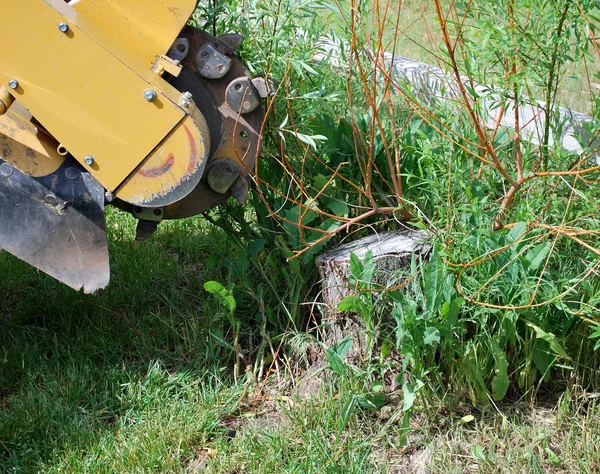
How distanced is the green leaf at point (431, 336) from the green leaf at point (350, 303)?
0.27m

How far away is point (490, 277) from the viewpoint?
2.99m

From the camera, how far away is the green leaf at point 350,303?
2.97m

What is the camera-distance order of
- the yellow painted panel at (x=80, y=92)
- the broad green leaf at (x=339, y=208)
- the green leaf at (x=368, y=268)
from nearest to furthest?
the yellow painted panel at (x=80, y=92) → the green leaf at (x=368, y=268) → the broad green leaf at (x=339, y=208)

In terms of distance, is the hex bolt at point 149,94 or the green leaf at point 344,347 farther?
the green leaf at point 344,347

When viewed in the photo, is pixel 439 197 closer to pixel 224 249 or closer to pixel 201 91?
pixel 201 91

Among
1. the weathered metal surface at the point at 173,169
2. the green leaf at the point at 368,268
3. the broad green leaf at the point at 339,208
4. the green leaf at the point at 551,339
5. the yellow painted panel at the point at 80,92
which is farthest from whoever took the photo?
the broad green leaf at the point at 339,208

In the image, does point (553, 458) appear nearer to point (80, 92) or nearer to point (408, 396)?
point (408, 396)

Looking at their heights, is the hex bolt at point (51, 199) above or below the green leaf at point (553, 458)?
below

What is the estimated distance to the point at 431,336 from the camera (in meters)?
2.90

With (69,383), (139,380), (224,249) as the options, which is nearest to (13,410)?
(69,383)

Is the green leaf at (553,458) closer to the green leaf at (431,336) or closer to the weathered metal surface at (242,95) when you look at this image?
the green leaf at (431,336)

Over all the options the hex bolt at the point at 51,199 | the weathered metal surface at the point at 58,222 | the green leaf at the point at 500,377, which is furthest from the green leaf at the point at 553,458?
the hex bolt at the point at 51,199

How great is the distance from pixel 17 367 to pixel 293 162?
147cm

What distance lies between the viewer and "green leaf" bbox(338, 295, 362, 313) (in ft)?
9.76
